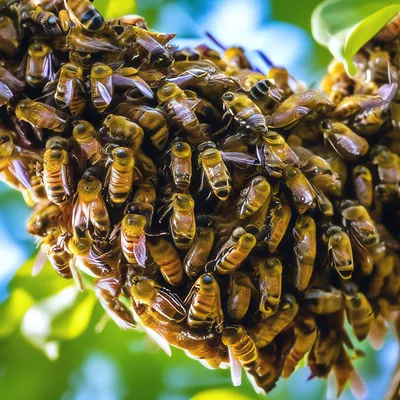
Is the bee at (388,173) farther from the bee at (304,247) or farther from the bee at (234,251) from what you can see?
the bee at (234,251)

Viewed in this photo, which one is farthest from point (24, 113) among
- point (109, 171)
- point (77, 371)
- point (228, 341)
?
point (77, 371)

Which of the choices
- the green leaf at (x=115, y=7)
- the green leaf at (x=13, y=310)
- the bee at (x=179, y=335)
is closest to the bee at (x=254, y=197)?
the bee at (x=179, y=335)

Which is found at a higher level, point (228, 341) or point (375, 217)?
point (375, 217)

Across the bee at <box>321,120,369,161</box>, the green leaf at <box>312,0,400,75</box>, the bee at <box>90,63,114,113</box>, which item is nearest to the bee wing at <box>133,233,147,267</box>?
the bee at <box>90,63,114,113</box>

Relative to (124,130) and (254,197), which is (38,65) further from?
(254,197)

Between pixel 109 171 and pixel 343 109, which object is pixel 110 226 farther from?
pixel 343 109

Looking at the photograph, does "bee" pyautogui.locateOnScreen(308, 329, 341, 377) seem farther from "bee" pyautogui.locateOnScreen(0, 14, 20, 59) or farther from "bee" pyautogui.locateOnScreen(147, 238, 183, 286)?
"bee" pyautogui.locateOnScreen(0, 14, 20, 59)
